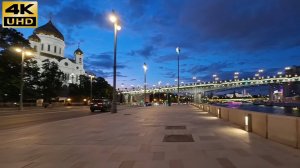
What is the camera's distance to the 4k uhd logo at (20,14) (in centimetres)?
1458

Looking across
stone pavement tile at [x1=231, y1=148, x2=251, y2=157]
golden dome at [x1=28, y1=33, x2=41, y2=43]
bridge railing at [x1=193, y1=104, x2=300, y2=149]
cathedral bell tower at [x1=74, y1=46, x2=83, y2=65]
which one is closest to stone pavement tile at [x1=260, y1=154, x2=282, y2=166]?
stone pavement tile at [x1=231, y1=148, x2=251, y2=157]

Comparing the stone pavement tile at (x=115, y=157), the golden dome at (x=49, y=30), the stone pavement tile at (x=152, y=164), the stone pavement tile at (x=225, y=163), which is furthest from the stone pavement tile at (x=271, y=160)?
the golden dome at (x=49, y=30)

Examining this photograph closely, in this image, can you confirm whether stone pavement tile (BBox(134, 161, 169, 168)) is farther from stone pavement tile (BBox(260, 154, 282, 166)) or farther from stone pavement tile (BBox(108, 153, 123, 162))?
stone pavement tile (BBox(260, 154, 282, 166))

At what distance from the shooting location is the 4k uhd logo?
14.6 m

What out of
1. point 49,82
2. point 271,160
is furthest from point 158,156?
point 49,82

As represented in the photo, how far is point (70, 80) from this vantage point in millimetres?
158875

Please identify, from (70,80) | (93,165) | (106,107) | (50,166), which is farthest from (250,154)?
(70,80)

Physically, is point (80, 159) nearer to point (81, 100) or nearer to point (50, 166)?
point (50, 166)

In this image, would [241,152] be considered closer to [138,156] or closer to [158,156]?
[158,156]

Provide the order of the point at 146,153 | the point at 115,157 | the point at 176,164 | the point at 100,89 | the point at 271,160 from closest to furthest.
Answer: the point at 176,164
the point at 271,160
the point at 115,157
the point at 146,153
the point at 100,89

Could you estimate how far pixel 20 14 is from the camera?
49.2 ft

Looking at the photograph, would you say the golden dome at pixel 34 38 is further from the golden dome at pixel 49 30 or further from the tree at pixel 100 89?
the tree at pixel 100 89

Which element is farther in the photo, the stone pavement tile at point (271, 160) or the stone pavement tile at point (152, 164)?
the stone pavement tile at point (271, 160)

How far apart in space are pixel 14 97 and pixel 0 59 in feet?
47.7
